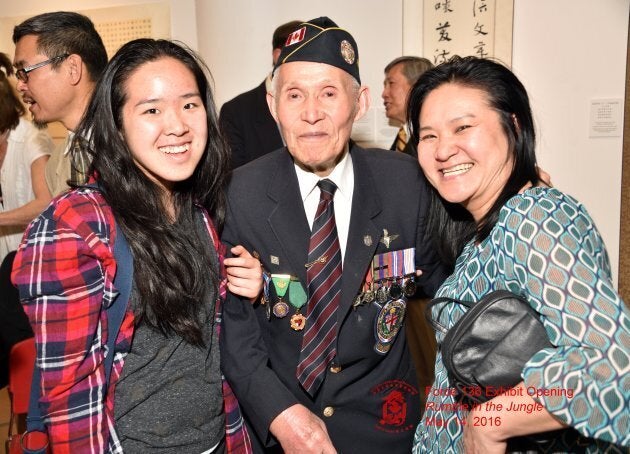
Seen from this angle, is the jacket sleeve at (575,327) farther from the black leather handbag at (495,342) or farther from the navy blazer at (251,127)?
the navy blazer at (251,127)

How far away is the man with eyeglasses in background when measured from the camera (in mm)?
2205

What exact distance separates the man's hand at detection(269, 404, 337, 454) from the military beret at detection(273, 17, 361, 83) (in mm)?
963

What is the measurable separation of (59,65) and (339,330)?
5.33 feet

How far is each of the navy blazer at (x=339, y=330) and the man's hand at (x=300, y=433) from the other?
1.0 inches

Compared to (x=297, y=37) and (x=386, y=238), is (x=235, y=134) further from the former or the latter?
(x=386, y=238)

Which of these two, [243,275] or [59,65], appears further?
[59,65]

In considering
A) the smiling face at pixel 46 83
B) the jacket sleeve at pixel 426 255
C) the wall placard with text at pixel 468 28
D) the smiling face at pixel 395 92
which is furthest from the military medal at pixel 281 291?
the wall placard with text at pixel 468 28

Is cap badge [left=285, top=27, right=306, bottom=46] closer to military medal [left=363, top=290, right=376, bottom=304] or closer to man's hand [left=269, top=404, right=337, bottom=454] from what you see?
military medal [left=363, top=290, right=376, bottom=304]

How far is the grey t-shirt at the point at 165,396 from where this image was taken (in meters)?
1.21

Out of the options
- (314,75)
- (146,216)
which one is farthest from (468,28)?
(146,216)

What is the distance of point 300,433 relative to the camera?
1379 mm

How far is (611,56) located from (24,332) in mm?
3556

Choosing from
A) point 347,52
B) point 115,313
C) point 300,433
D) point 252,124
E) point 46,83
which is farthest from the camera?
point 252,124

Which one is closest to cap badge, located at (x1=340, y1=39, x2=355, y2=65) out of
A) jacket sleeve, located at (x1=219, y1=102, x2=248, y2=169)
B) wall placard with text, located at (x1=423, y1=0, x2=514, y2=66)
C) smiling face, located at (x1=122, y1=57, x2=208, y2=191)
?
smiling face, located at (x1=122, y1=57, x2=208, y2=191)
